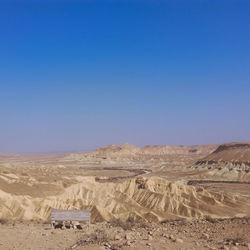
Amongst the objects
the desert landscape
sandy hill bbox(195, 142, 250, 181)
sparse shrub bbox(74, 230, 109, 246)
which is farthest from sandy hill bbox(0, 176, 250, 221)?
sandy hill bbox(195, 142, 250, 181)

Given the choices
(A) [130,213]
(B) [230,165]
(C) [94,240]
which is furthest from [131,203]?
(B) [230,165]

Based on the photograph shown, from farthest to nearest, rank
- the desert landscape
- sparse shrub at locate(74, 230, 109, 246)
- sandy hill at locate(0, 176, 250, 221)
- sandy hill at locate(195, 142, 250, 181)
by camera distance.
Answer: sandy hill at locate(195, 142, 250, 181) < sandy hill at locate(0, 176, 250, 221) < the desert landscape < sparse shrub at locate(74, 230, 109, 246)

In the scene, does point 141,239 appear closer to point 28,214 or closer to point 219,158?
point 28,214

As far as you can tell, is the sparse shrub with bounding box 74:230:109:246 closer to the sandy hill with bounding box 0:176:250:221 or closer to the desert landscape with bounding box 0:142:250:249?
the desert landscape with bounding box 0:142:250:249

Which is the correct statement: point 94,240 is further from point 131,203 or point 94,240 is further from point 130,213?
point 131,203

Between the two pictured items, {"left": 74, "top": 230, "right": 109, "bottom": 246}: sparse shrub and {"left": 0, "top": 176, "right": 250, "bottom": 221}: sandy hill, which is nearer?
{"left": 74, "top": 230, "right": 109, "bottom": 246}: sparse shrub

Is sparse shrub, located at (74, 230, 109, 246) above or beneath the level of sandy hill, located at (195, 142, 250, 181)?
above

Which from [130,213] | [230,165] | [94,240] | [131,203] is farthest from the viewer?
[230,165]

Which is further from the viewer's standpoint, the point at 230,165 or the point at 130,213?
the point at 230,165

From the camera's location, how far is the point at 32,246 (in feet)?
34.8

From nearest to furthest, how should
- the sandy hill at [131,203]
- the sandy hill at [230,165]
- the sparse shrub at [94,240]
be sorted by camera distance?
1. the sparse shrub at [94,240]
2. the sandy hill at [131,203]
3. the sandy hill at [230,165]

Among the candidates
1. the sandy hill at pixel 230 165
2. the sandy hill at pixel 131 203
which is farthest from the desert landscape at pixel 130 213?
the sandy hill at pixel 230 165

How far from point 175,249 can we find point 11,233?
663cm

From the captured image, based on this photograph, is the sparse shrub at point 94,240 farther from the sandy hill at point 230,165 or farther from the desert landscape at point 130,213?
the sandy hill at point 230,165
